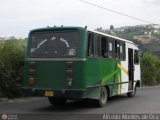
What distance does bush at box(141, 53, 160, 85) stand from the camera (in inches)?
1340

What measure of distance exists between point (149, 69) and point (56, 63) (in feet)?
67.4

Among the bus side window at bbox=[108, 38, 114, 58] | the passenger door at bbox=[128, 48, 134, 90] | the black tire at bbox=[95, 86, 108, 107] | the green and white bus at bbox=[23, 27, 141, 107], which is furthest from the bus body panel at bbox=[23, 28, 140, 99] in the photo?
the passenger door at bbox=[128, 48, 134, 90]

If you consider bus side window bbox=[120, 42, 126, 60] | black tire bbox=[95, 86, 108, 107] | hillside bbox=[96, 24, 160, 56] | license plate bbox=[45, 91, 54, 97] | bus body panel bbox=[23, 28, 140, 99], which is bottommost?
black tire bbox=[95, 86, 108, 107]

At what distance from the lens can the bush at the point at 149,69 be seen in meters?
34.0

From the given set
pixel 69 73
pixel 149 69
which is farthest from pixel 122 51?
pixel 149 69

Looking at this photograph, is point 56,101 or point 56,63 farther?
point 56,101

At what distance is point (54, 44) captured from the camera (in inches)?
603

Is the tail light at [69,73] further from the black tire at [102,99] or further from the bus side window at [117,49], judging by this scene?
the bus side window at [117,49]

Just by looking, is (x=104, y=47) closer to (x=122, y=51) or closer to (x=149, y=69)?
(x=122, y=51)

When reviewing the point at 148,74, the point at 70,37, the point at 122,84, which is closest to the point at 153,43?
the point at 148,74

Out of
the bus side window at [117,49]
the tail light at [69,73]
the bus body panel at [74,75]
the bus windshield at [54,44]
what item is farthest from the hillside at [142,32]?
the tail light at [69,73]

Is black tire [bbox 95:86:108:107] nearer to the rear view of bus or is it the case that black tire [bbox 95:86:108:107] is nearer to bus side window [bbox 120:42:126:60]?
the rear view of bus

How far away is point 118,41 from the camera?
18719mm

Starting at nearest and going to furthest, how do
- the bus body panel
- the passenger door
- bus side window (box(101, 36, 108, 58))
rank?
the bus body panel < bus side window (box(101, 36, 108, 58)) < the passenger door
